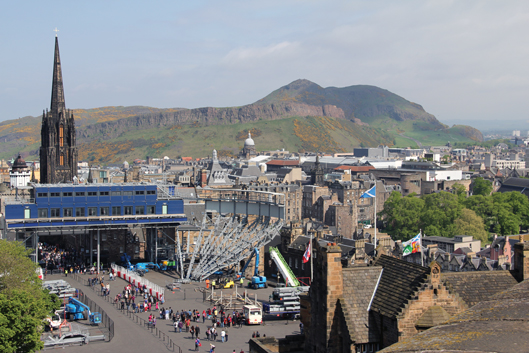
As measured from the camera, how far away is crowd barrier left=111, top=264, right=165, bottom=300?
61.0 metres

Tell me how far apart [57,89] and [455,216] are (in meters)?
82.1

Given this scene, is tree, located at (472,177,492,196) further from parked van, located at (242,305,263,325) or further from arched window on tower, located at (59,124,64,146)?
parked van, located at (242,305,263,325)

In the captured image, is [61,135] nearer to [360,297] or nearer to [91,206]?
[91,206]

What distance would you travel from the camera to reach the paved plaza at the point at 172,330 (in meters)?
44.6

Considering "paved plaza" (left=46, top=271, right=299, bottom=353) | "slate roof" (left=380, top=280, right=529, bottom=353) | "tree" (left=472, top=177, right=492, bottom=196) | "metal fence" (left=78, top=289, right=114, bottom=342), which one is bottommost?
"paved plaza" (left=46, top=271, right=299, bottom=353)

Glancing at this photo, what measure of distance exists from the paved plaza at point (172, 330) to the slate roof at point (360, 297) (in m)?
24.8

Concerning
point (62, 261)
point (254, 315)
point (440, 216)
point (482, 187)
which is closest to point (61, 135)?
point (62, 261)

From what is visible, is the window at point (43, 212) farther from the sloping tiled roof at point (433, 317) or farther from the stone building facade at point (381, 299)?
the sloping tiled roof at point (433, 317)

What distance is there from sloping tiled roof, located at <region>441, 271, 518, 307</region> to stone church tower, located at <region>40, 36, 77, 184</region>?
107856 millimetres

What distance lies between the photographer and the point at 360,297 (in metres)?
20.8

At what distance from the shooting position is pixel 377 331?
2030cm

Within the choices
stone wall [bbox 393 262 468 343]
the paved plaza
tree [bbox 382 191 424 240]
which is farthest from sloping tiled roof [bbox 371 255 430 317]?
tree [bbox 382 191 424 240]

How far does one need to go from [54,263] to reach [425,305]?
7101 cm

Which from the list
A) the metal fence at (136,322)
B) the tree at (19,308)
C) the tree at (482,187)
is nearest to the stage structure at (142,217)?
the metal fence at (136,322)
